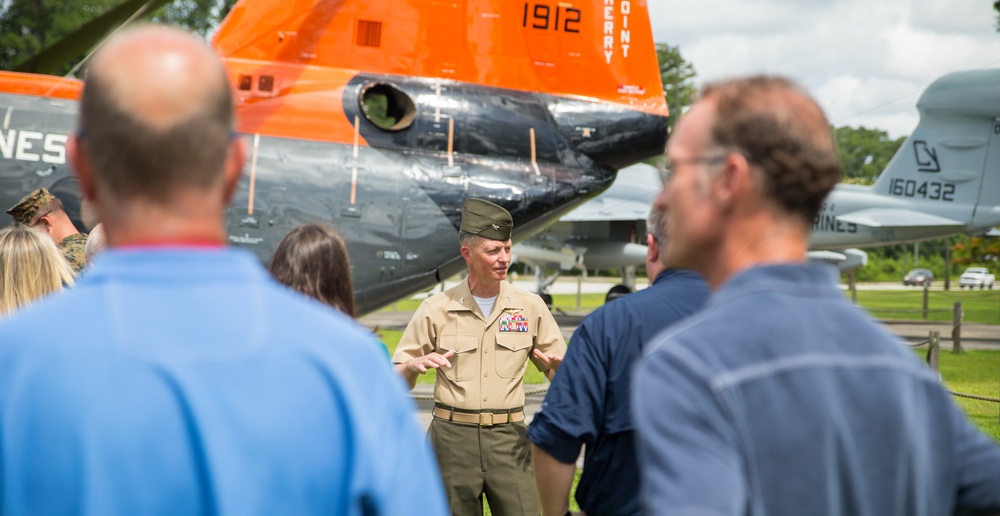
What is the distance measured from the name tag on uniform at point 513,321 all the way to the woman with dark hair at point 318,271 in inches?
82.7

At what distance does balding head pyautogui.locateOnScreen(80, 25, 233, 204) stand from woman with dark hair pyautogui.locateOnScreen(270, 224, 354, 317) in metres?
1.18

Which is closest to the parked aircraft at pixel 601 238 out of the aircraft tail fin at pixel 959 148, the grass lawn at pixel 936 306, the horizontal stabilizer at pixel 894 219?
the horizontal stabilizer at pixel 894 219

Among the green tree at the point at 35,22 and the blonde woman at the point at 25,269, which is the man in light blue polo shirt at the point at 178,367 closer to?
the blonde woman at the point at 25,269

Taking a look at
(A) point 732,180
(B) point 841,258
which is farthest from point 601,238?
(A) point 732,180

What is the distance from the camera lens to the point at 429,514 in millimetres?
1331

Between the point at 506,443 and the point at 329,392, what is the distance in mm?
3246

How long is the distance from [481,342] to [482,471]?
61cm

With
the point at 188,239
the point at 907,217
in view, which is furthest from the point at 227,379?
the point at 907,217

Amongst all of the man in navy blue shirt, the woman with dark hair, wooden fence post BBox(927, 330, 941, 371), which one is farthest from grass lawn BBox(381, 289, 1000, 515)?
the woman with dark hair

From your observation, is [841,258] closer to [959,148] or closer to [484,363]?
[959,148]

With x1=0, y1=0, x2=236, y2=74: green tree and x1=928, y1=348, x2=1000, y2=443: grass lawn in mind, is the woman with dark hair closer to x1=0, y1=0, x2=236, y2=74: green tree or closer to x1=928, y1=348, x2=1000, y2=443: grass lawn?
x1=928, y1=348, x2=1000, y2=443: grass lawn

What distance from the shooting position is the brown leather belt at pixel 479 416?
14.5 feet

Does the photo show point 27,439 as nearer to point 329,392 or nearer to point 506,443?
point 329,392

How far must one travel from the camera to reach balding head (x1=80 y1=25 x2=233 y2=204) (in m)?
1.26
